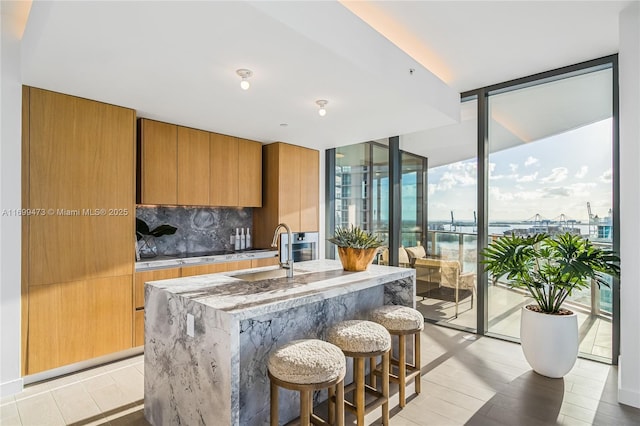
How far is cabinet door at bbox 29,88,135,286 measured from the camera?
277 cm

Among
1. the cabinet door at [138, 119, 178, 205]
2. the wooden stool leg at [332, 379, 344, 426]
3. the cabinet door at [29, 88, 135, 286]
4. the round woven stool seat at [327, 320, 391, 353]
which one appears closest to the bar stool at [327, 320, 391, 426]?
the round woven stool seat at [327, 320, 391, 353]

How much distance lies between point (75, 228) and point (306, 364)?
95.5 inches

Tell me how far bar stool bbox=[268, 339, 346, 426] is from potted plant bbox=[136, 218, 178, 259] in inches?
96.9

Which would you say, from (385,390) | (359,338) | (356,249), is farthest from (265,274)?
(385,390)

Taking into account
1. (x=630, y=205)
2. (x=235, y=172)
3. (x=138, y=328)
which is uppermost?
(x=235, y=172)

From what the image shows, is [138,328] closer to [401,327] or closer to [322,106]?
[401,327]

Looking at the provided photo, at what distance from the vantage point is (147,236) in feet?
12.8

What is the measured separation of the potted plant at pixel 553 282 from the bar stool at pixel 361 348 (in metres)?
1.51

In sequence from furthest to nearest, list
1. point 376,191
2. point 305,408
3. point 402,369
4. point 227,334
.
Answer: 1. point 376,191
2. point 402,369
3. point 305,408
4. point 227,334

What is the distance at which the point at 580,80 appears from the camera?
3391 mm

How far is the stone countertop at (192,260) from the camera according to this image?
3.44 metres

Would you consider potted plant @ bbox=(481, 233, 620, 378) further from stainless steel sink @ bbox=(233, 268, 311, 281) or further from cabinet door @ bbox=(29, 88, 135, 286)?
cabinet door @ bbox=(29, 88, 135, 286)

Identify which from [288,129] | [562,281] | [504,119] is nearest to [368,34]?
[288,129]

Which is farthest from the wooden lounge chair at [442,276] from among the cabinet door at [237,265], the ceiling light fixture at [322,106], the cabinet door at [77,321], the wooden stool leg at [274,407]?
the cabinet door at [77,321]
